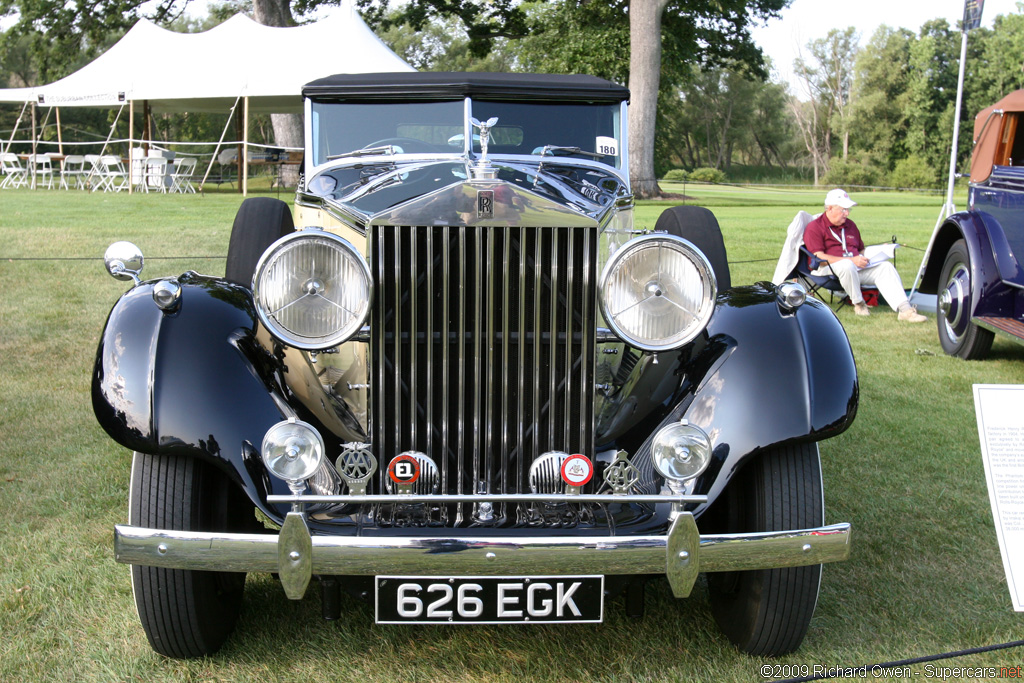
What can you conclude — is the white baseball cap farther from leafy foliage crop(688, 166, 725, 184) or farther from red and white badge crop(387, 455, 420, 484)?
leafy foliage crop(688, 166, 725, 184)

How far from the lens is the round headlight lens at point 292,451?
7.18ft

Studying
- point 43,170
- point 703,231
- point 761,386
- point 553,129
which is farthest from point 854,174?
point 761,386

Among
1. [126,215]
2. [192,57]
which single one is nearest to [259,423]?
[126,215]

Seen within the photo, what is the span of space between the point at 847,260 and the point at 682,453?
616 centimetres

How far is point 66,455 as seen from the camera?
420 centimetres

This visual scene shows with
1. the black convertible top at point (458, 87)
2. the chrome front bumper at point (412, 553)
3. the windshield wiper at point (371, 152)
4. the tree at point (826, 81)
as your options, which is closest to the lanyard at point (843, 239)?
the black convertible top at point (458, 87)

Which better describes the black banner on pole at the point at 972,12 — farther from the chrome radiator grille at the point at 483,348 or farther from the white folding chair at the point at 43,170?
the white folding chair at the point at 43,170

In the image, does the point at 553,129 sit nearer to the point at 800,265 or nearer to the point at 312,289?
the point at 312,289

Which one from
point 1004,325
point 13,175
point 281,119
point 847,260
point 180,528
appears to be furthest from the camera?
point 281,119

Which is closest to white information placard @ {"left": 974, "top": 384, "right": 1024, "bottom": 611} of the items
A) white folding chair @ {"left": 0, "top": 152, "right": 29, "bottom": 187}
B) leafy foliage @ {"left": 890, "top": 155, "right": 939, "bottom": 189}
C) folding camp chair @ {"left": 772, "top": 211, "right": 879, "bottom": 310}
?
folding camp chair @ {"left": 772, "top": 211, "right": 879, "bottom": 310}

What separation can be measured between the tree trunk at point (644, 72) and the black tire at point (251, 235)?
613 inches

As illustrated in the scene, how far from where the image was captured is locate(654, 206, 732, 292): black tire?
12.5ft

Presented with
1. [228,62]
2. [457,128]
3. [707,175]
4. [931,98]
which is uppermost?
[931,98]

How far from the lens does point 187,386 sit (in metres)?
2.35
